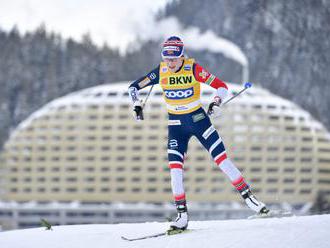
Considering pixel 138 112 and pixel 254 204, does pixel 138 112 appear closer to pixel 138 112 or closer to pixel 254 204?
pixel 138 112

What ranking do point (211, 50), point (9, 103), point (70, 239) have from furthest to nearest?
point (211, 50), point (9, 103), point (70, 239)

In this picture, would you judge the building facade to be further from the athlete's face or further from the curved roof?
the athlete's face

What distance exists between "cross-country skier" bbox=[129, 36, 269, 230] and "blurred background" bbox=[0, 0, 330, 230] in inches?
3431

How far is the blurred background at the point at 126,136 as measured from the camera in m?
102

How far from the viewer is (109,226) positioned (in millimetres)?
8617

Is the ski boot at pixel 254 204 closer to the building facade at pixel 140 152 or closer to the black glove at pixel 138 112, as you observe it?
the black glove at pixel 138 112

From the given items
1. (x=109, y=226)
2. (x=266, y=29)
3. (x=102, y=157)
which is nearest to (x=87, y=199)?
(x=102, y=157)

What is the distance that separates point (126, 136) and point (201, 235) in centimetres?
10208

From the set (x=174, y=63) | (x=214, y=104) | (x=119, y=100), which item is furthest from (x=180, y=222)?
(x=119, y=100)

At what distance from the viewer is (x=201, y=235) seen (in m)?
7.14

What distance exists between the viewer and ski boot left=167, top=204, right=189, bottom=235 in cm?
779

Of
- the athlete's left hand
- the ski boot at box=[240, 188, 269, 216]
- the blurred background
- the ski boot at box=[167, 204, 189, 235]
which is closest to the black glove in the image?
the athlete's left hand

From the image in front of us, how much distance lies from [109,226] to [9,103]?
106998 mm

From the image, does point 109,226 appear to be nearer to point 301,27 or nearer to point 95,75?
point 95,75
